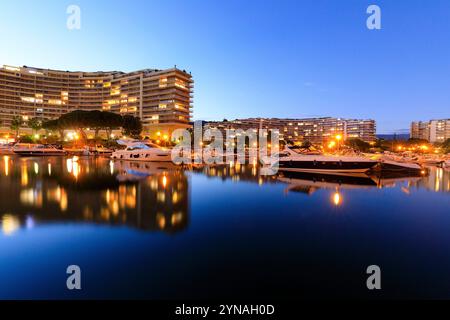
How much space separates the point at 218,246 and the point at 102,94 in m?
152

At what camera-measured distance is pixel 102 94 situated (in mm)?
141250

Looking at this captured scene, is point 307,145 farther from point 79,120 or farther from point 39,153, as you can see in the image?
point 79,120

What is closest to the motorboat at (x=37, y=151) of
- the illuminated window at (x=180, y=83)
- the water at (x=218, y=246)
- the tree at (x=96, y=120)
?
the tree at (x=96, y=120)

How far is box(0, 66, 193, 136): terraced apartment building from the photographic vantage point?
403 feet

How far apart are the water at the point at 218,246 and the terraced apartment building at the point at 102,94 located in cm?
11158

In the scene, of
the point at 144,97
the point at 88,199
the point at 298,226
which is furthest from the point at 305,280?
the point at 144,97

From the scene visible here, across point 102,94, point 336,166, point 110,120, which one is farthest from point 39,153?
point 102,94

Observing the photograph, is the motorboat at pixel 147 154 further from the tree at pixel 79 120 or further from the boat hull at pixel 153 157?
the tree at pixel 79 120

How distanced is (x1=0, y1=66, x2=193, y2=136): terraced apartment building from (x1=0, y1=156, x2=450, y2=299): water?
111576 millimetres

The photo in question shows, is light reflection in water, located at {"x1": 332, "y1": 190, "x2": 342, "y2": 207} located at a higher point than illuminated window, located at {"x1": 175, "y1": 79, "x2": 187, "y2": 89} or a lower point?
lower

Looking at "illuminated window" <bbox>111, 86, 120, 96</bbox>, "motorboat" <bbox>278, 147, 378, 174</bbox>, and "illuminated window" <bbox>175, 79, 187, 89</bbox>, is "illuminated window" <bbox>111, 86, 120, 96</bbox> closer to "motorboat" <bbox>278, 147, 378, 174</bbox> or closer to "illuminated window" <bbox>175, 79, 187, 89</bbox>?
"illuminated window" <bbox>175, 79, 187, 89</bbox>

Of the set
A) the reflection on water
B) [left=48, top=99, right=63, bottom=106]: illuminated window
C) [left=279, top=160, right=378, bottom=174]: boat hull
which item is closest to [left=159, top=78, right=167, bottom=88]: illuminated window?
[left=48, top=99, right=63, bottom=106]: illuminated window

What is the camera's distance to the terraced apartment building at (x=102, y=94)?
122875 mm
